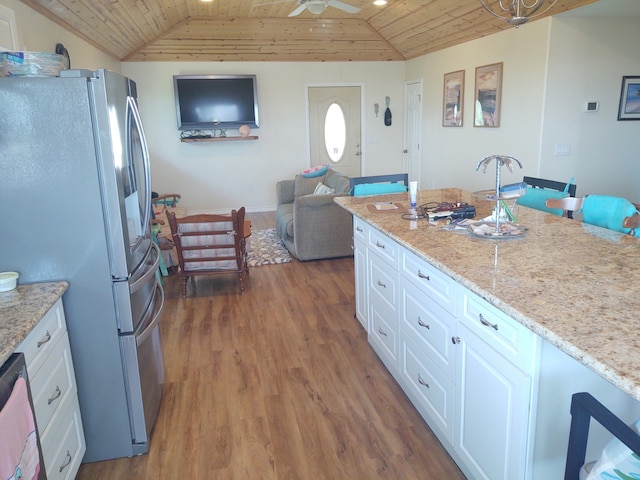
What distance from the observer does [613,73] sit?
5090 mm

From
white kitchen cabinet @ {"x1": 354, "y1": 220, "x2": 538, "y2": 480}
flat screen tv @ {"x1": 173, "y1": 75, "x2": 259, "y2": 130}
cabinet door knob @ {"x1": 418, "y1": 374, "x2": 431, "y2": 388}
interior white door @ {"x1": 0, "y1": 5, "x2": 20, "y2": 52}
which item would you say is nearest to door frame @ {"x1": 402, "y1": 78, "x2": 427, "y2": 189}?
flat screen tv @ {"x1": 173, "y1": 75, "x2": 259, "y2": 130}

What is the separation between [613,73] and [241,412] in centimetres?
514

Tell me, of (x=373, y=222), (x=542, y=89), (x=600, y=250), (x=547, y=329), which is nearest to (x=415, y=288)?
(x=373, y=222)

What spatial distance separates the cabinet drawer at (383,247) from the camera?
250 cm

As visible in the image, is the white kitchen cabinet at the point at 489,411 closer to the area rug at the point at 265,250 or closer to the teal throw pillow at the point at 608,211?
the teal throw pillow at the point at 608,211

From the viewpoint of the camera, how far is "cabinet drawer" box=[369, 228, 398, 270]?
250 cm

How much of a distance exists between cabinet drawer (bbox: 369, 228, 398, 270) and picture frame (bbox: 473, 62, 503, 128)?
3.80 metres

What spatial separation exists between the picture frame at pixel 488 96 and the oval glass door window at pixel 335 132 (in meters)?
2.64

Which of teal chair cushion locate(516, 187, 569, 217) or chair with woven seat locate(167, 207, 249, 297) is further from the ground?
teal chair cushion locate(516, 187, 569, 217)

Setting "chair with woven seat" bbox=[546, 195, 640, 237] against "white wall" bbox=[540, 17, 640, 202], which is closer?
"chair with woven seat" bbox=[546, 195, 640, 237]

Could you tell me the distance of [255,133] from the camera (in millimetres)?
8008

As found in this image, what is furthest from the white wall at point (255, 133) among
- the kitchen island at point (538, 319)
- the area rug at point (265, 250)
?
the kitchen island at point (538, 319)

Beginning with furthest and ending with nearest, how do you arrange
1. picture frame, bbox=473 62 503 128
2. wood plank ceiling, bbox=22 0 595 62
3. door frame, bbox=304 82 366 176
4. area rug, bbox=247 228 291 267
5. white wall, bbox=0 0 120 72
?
1. door frame, bbox=304 82 366 176
2. picture frame, bbox=473 62 503 128
3. wood plank ceiling, bbox=22 0 595 62
4. area rug, bbox=247 228 291 267
5. white wall, bbox=0 0 120 72

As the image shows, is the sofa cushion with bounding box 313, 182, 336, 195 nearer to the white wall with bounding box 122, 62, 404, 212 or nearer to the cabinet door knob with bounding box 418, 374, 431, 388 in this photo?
the white wall with bounding box 122, 62, 404, 212
